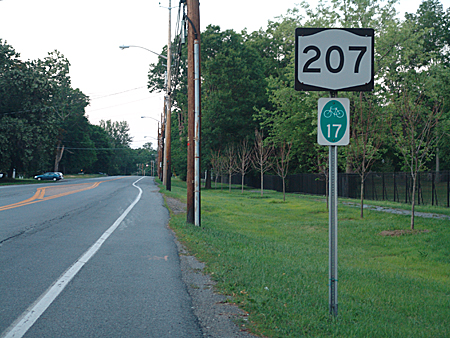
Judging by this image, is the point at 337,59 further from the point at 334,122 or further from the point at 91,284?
the point at 91,284

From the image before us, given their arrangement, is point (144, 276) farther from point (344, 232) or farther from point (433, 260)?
point (344, 232)

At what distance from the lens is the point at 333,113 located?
480cm

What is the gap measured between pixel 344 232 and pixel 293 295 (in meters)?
9.56

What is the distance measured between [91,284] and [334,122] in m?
4.05

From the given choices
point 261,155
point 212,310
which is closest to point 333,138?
point 212,310

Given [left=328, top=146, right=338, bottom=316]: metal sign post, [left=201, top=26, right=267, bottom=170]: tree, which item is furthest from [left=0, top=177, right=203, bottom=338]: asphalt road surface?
[left=201, top=26, right=267, bottom=170]: tree

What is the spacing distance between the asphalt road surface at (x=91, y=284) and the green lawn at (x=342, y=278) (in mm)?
784

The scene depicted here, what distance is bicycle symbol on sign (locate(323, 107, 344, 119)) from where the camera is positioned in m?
4.78

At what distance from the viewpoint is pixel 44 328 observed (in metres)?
4.33

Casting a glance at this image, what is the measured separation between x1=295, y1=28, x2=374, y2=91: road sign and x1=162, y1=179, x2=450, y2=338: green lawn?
264 centimetres

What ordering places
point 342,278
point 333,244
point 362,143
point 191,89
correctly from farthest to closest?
point 362,143 → point 191,89 → point 342,278 → point 333,244

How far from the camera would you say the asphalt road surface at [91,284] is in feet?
14.5

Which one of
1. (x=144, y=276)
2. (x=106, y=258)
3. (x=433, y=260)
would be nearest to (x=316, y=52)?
(x=144, y=276)

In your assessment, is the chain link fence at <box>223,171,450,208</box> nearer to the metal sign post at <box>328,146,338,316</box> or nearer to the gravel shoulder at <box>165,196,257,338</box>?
the gravel shoulder at <box>165,196,257,338</box>
